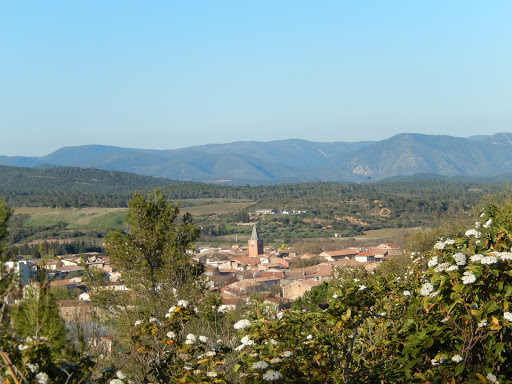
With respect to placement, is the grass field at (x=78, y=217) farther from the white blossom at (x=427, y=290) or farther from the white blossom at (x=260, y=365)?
the white blossom at (x=260, y=365)

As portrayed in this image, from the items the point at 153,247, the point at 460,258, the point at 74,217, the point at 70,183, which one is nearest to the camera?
the point at 460,258

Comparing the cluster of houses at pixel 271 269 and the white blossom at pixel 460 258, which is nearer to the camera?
the white blossom at pixel 460 258

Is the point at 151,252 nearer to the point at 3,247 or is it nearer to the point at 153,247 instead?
the point at 153,247

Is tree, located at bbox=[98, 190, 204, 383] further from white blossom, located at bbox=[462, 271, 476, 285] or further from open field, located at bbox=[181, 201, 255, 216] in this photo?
open field, located at bbox=[181, 201, 255, 216]

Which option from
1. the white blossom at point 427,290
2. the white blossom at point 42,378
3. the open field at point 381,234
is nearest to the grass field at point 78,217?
the open field at point 381,234

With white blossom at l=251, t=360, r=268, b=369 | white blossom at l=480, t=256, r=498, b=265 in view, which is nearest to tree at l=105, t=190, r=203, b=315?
white blossom at l=251, t=360, r=268, b=369

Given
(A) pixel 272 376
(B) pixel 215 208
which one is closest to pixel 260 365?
(A) pixel 272 376

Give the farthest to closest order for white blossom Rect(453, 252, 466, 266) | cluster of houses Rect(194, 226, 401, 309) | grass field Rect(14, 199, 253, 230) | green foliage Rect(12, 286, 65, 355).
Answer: grass field Rect(14, 199, 253, 230) < cluster of houses Rect(194, 226, 401, 309) < green foliage Rect(12, 286, 65, 355) < white blossom Rect(453, 252, 466, 266)

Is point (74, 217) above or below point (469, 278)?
below

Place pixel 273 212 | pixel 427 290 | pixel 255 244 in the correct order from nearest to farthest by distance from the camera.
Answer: pixel 427 290, pixel 255 244, pixel 273 212

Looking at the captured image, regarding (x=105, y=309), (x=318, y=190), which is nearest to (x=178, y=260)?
(x=105, y=309)

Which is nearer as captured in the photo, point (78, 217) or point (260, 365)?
point (260, 365)

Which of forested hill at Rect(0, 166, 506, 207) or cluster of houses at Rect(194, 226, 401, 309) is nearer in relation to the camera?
cluster of houses at Rect(194, 226, 401, 309)

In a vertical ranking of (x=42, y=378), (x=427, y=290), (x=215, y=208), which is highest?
(x=427, y=290)
